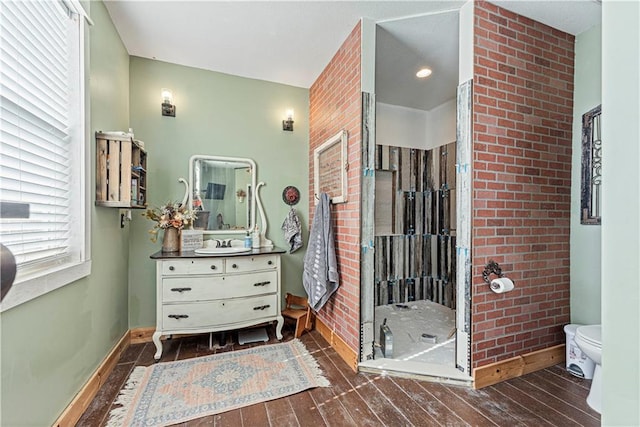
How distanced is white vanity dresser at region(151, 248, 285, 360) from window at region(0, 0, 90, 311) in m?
0.63

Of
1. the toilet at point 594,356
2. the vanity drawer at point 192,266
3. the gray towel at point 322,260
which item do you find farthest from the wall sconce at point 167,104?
the toilet at point 594,356

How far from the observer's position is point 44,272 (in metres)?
1.26

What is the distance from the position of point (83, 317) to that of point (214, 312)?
86 cm

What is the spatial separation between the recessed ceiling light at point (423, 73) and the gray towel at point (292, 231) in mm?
1940

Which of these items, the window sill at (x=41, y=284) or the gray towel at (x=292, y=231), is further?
the gray towel at (x=292, y=231)

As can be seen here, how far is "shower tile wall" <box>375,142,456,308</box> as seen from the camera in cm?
341

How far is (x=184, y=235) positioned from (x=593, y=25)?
375 cm

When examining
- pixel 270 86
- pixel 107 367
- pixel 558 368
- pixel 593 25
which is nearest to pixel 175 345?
pixel 107 367

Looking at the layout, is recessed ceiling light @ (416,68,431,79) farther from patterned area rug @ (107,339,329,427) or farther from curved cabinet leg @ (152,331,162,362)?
curved cabinet leg @ (152,331,162,362)

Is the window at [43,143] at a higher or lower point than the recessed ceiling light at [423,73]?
lower

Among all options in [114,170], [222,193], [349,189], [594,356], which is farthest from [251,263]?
[594,356]

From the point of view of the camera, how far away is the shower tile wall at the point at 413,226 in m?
3.41
